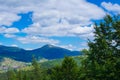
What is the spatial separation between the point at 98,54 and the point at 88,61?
1.78m

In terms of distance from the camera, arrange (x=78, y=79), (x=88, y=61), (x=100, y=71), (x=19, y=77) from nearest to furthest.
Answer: (x=100, y=71) → (x=88, y=61) → (x=78, y=79) → (x=19, y=77)

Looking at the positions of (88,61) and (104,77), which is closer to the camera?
(104,77)

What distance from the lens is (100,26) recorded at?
37281mm

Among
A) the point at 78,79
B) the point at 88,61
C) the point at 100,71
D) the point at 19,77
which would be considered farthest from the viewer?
the point at 19,77

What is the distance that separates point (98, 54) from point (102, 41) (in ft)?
5.76

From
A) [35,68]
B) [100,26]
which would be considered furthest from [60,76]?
[35,68]

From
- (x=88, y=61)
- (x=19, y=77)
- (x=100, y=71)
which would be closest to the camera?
(x=100, y=71)

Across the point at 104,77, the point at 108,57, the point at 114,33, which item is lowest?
the point at 104,77

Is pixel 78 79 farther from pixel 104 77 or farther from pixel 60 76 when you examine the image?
pixel 104 77

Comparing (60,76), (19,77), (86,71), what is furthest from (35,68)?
(86,71)

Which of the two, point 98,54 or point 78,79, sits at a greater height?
point 98,54

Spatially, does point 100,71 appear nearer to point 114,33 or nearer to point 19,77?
point 114,33

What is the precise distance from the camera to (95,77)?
3519cm

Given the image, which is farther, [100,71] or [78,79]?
[78,79]
